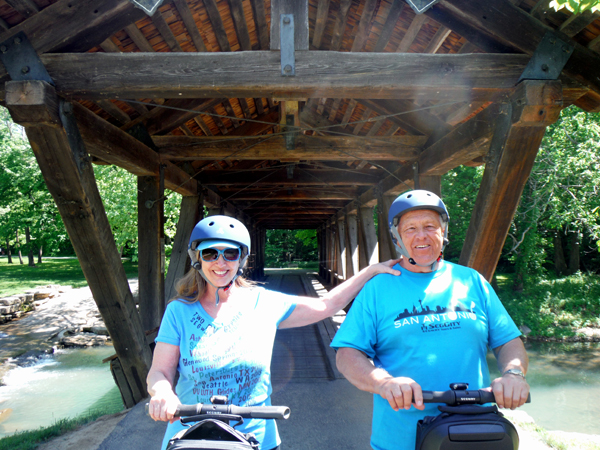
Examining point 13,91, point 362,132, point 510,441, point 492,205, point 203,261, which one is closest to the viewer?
point 510,441

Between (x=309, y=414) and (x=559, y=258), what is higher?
(x=559, y=258)

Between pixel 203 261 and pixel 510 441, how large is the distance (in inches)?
48.4

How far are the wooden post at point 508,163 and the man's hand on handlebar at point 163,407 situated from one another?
2.96m

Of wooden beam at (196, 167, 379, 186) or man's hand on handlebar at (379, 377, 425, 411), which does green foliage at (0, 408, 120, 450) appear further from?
wooden beam at (196, 167, 379, 186)

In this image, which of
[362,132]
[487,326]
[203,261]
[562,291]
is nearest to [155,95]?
[203,261]

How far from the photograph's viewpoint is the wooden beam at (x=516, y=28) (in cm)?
315

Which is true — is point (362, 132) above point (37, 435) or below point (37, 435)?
above

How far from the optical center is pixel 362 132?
6891mm

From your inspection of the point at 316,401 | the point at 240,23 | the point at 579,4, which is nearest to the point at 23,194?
the point at 240,23

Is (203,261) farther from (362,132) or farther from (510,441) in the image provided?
(362,132)

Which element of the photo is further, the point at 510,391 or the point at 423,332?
the point at 423,332

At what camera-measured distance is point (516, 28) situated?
3162 mm

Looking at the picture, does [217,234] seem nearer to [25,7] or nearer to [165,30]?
[25,7]

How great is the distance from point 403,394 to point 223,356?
0.65m
